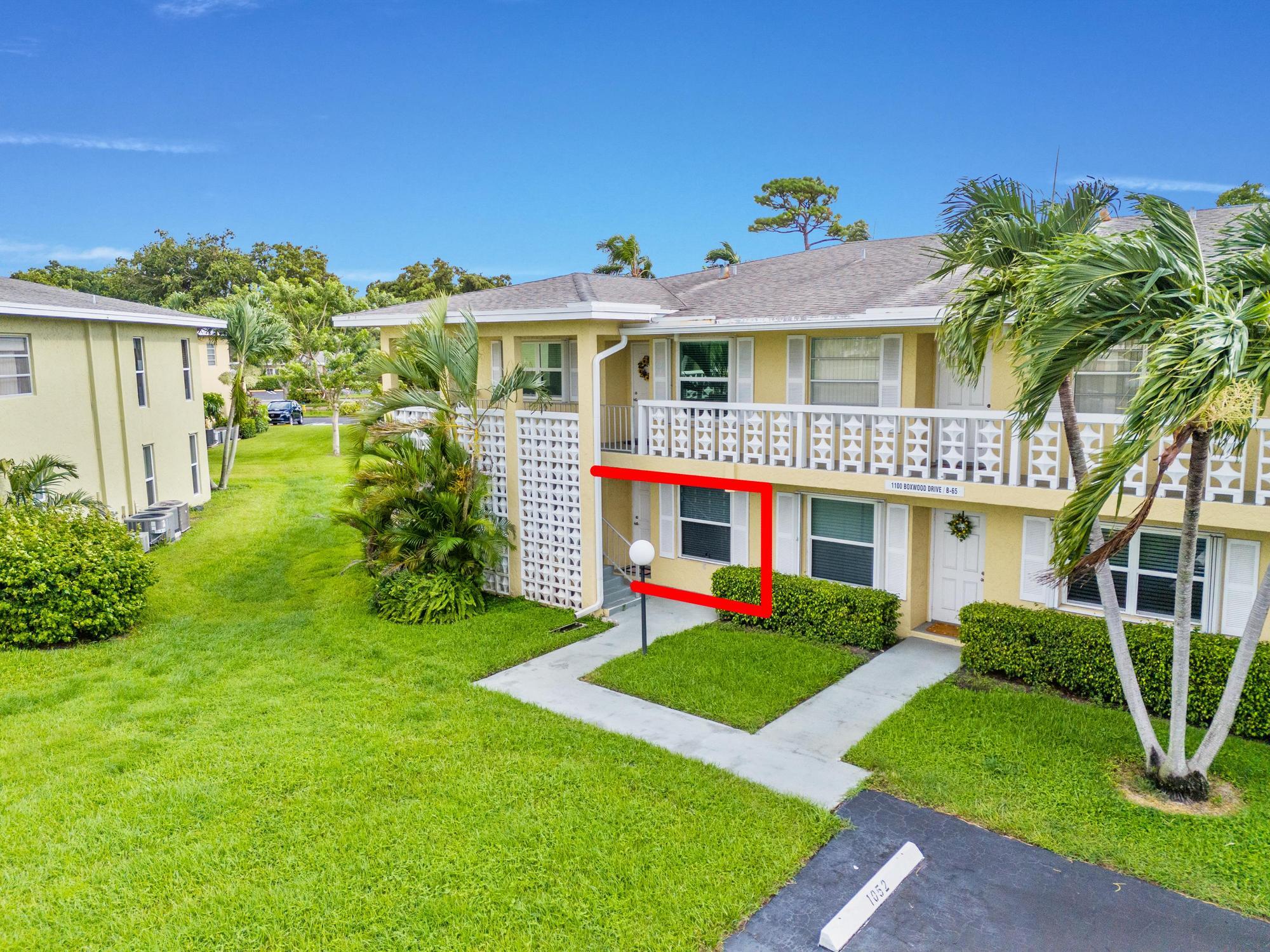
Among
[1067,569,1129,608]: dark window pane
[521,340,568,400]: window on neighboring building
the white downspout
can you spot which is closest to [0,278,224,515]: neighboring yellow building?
[521,340,568,400]: window on neighboring building

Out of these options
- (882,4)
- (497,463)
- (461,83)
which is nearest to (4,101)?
(461,83)

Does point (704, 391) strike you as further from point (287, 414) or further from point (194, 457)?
point (287, 414)

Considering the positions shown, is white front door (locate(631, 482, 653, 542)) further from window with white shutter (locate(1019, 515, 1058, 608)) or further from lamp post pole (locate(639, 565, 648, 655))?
window with white shutter (locate(1019, 515, 1058, 608))

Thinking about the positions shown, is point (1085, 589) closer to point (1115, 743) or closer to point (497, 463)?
point (1115, 743)

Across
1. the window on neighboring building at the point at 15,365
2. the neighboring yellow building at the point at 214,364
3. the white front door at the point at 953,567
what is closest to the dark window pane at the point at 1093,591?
the white front door at the point at 953,567

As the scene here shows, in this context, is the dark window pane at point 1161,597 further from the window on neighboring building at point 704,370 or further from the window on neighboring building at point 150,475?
the window on neighboring building at point 150,475

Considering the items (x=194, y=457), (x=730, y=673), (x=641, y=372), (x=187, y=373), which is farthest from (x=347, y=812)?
(x=187, y=373)
